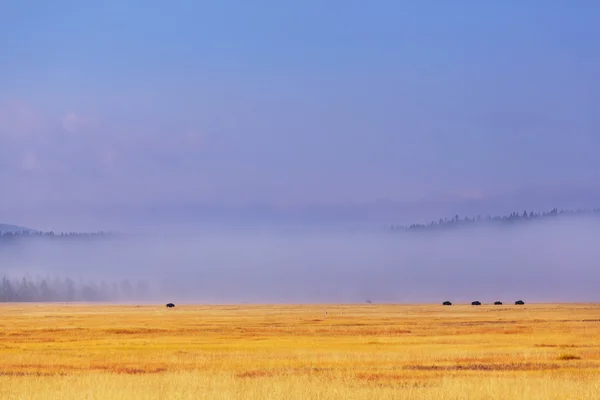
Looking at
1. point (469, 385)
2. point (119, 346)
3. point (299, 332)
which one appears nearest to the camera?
point (469, 385)

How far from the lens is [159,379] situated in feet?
107

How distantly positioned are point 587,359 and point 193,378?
20.7 meters

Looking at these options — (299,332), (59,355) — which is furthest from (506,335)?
(59,355)

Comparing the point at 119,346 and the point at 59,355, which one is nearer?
the point at 59,355

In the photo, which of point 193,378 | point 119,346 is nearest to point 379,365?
point 193,378

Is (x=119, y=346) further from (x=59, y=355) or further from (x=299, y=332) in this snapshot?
(x=299, y=332)

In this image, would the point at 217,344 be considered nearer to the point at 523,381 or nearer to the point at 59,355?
the point at 59,355

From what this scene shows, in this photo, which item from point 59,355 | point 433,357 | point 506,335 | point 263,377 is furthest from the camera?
point 506,335

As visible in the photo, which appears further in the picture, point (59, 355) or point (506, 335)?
point (506, 335)

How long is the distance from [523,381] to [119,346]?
32157 mm

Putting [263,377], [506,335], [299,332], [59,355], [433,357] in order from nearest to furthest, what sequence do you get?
1. [263,377]
2. [433,357]
3. [59,355]
4. [506,335]
5. [299,332]

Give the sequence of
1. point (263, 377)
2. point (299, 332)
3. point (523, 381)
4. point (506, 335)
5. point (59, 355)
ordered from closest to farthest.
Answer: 1. point (523, 381)
2. point (263, 377)
3. point (59, 355)
4. point (506, 335)
5. point (299, 332)

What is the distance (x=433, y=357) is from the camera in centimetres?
4438

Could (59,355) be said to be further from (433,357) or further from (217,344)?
(433,357)
